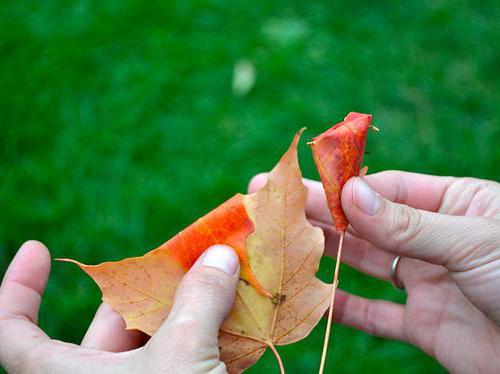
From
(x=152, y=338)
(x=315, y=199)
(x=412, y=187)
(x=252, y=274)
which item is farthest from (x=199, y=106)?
(x=152, y=338)

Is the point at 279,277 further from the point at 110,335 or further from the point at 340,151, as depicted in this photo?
the point at 110,335

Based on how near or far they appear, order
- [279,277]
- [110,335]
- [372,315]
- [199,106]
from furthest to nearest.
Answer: [199,106]
[372,315]
[110,335]
[279,277]

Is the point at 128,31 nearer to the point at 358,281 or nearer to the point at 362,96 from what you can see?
the point at 362,96

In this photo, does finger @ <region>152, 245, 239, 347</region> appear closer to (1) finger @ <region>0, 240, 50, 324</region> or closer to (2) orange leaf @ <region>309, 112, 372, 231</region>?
(2) orange leaf @ <region>309, 112, 372, 231</region>

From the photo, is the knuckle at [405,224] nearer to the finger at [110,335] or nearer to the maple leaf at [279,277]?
the maple leaf at [279,277]

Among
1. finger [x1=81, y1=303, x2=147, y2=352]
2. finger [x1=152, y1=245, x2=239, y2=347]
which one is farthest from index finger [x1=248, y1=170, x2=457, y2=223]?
finger [x1=81, y1=303, x2=147, y2=352]

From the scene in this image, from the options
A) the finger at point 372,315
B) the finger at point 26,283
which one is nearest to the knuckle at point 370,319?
the finger at point 372,315
